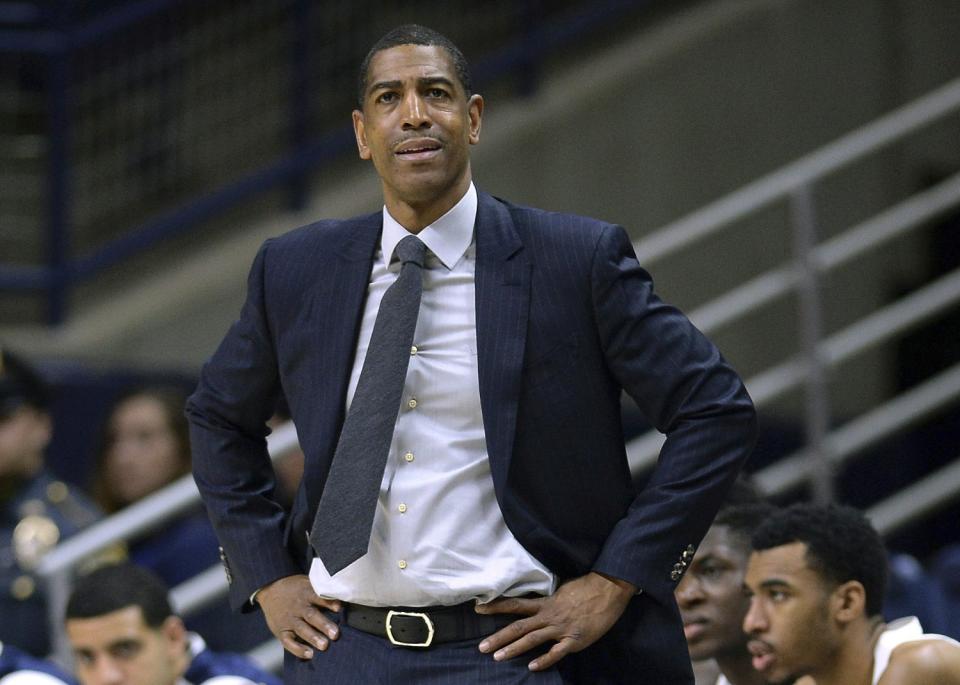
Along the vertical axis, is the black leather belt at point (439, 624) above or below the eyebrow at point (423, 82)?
below

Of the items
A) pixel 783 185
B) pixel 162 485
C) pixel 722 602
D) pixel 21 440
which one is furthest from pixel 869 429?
pixel 21 440

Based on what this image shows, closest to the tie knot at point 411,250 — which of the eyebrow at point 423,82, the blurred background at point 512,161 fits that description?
the eyebrow at point 423,82

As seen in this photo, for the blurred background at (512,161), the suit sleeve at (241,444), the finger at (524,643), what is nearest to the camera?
the finger at (524,643)

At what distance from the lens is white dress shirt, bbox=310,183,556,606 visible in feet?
8.39

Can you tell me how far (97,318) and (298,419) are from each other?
164 inches

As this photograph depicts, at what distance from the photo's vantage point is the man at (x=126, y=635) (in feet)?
13.5

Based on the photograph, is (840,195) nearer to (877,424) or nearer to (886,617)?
(877,424)

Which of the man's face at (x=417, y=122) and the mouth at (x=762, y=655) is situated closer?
the man's face at (x=417, y=122)

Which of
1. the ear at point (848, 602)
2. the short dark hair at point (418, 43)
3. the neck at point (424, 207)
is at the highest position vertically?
the short dark hair at point (418, 43)

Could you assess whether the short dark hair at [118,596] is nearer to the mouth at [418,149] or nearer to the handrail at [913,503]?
the mouth at [418,149]

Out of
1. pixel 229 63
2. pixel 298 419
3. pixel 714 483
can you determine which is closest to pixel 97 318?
pixel 229 63

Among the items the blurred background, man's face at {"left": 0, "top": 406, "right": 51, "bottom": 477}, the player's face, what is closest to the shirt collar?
the player's face

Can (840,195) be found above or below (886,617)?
above

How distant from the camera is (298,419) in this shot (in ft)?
9.10
